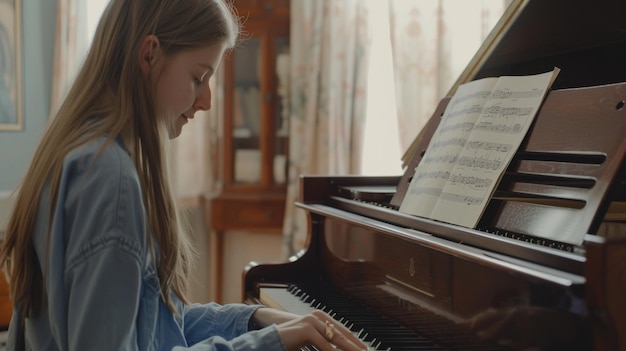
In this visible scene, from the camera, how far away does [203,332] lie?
1.61 metres

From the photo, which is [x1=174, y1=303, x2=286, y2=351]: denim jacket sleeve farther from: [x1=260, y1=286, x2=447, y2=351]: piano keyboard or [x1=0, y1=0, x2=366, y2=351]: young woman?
[x1=0, y1=0, x2=366, y2=351]: young woman

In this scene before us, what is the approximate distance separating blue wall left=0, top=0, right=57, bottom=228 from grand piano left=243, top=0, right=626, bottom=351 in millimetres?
2718

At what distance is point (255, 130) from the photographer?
4008 mm

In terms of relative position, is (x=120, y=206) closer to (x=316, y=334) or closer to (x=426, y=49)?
(x=316, y=334)

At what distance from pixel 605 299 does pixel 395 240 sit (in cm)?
70

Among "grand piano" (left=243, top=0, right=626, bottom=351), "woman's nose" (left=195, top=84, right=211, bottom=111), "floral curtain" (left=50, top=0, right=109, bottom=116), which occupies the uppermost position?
"floral curtain" (left=50, top=0, right=109, bottom=116)

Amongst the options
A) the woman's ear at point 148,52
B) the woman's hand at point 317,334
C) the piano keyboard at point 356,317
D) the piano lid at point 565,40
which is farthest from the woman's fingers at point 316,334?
the piano lid at point 565,40

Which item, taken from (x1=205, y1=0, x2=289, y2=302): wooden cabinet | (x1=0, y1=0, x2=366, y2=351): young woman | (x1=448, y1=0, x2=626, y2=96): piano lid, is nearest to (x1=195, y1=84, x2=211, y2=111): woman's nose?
(x1=0, y1=0, x2=366, y2=351): young woman

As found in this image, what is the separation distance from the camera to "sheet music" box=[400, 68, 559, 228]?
148cm

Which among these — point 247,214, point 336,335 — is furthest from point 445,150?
point 247,214

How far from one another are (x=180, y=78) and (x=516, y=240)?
2.18 ft

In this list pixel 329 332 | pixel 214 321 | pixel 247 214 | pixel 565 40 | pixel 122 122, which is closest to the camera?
pixel 122 122

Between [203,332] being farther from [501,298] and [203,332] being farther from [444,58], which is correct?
[444,58]

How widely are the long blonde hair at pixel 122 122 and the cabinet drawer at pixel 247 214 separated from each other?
2616 mm
